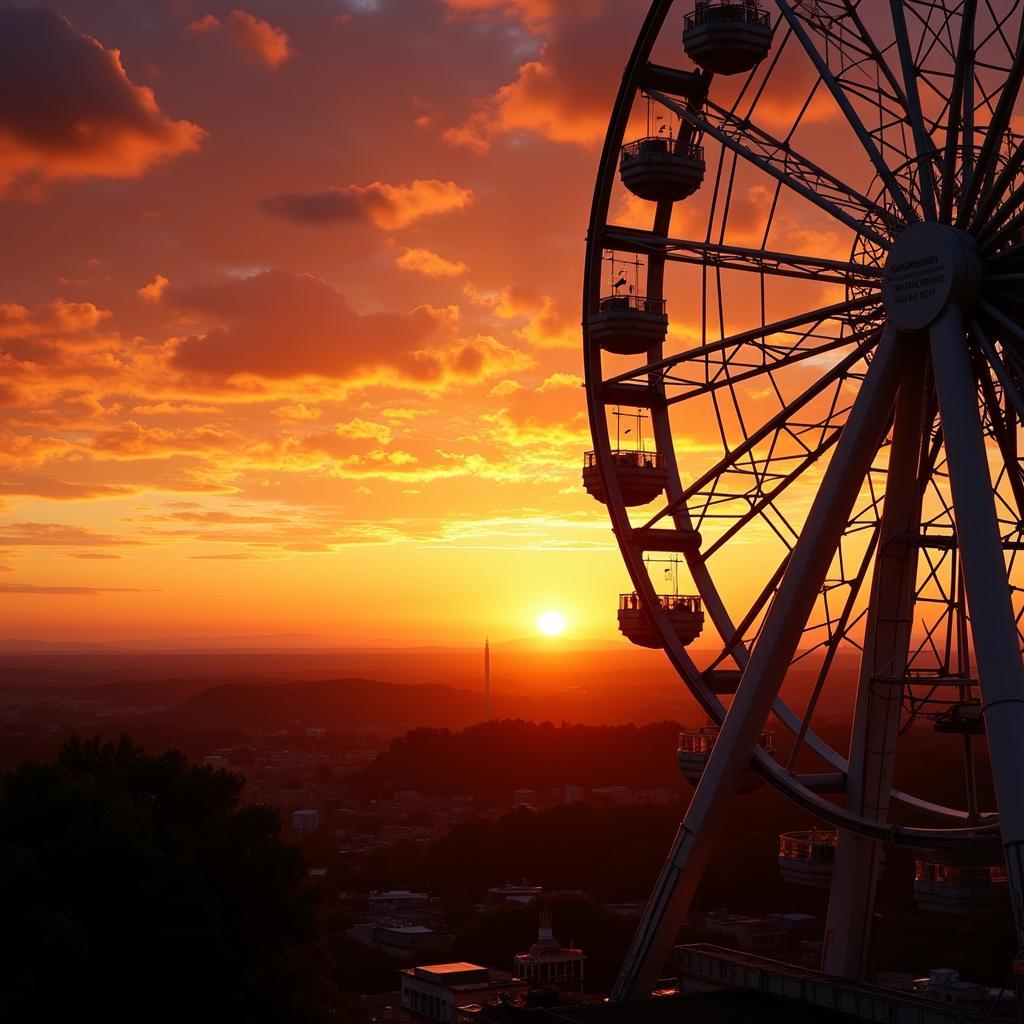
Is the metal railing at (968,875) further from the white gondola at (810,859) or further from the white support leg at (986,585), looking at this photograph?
the white support leg at (986,585)

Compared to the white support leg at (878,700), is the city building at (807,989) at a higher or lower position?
lower

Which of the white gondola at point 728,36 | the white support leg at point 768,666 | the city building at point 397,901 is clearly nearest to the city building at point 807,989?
the white support leg at point 768,666

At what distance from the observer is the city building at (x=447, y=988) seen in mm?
68312

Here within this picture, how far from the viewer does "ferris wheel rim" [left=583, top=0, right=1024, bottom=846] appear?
2752 centimetres

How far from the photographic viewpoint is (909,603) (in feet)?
92.8

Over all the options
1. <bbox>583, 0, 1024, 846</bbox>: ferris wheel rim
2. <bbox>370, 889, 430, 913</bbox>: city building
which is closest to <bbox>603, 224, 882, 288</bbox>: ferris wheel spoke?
Result: <bbox>583, 0, 1024, 846</bbox>: ferris wheel rim

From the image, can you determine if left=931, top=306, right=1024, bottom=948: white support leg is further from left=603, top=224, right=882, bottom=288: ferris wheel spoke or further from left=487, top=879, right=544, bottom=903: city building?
left=487, top=879, right=544, bottom=903: city building

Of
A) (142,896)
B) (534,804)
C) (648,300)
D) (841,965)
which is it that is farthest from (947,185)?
(534,804)

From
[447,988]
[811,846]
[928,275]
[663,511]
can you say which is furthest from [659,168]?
[447,988]

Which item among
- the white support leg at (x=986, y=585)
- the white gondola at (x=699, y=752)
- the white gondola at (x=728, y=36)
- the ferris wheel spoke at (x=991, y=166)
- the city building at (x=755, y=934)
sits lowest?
the city building at (x=755, y=934)

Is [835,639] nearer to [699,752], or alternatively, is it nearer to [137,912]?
[699,752]

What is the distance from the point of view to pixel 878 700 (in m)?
28.4

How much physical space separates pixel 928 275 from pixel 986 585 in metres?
5.57

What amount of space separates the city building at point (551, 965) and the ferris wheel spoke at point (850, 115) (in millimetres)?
47697
